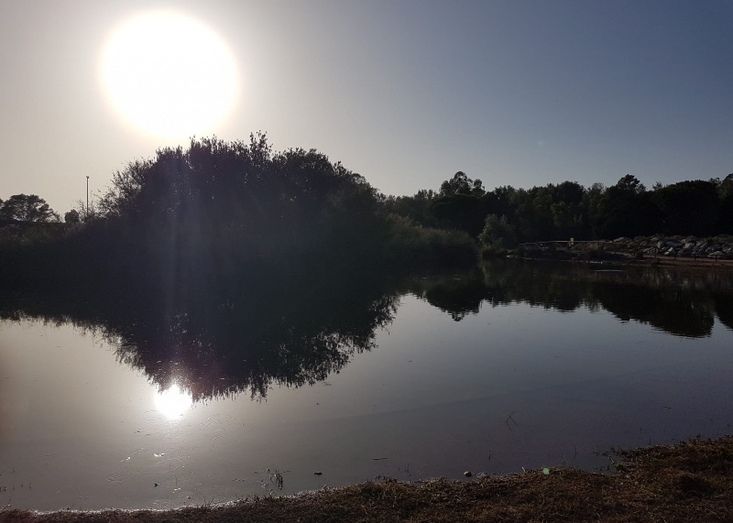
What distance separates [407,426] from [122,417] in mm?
4860

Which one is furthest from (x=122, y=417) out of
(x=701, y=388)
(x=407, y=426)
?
(x=701, y=388)

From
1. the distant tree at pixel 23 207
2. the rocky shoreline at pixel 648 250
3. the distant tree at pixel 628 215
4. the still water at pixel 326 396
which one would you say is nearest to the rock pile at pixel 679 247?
the rocky shoreline at pixel 648 250

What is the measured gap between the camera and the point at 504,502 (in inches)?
213

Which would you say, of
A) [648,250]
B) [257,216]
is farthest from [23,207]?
[648,250]

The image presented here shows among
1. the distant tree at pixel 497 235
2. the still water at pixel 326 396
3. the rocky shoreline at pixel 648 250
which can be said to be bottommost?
the still water at pixel 326 396

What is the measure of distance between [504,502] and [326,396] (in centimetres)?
568

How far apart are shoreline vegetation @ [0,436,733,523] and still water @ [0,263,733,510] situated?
77 cm

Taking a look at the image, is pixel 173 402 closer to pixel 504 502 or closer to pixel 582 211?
pixel 504 502

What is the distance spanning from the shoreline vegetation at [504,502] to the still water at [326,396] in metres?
0.77

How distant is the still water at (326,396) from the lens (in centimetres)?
704

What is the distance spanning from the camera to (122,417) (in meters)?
9.46

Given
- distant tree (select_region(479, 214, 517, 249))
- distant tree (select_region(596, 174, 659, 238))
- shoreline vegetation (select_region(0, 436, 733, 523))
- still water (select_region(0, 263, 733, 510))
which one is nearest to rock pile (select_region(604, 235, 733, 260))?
distant tree (select_region(596, 174, 659, 238))

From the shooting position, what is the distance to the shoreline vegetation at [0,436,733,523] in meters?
5.08

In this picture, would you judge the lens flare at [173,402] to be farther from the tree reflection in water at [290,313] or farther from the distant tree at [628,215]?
the distant tree at [628,215]
